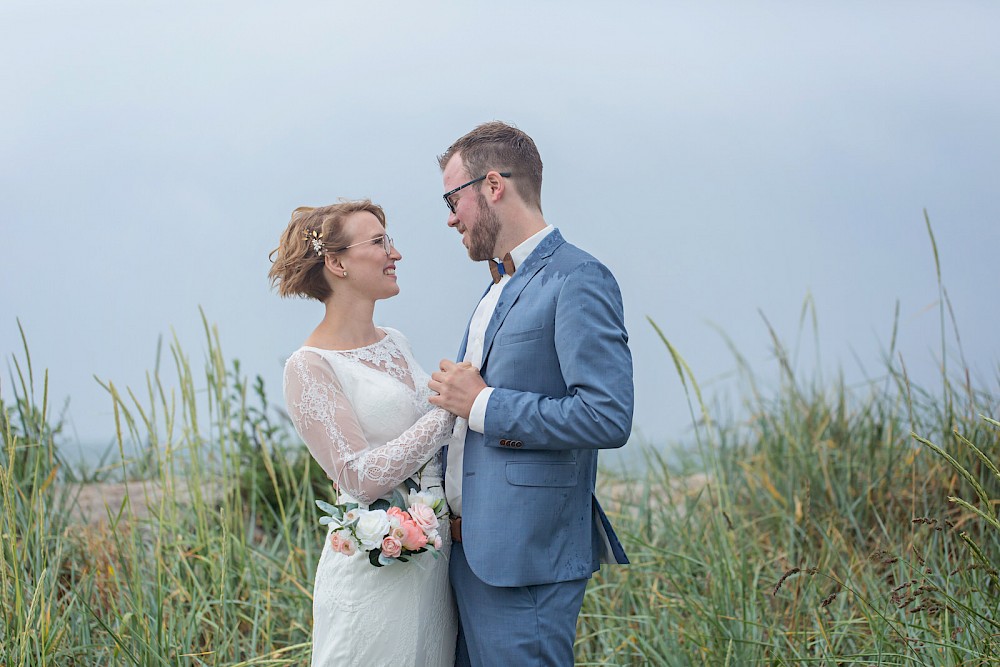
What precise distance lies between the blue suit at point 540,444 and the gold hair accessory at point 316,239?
1.90 ft

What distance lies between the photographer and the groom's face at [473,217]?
2639 millimetres

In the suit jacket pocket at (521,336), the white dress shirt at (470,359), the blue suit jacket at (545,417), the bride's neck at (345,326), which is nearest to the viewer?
the blue suit jacket at (545,417)

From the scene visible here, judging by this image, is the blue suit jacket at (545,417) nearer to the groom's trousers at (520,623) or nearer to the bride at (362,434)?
the groom's trousers at (520,623)

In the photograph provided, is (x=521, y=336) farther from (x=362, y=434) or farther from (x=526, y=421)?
(x=362, y=434)

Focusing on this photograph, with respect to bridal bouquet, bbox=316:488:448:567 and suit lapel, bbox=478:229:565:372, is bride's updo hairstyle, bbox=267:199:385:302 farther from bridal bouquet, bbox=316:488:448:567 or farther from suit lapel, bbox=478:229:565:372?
bridal bouquet, bbox=316:488:448:567

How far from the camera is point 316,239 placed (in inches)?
109

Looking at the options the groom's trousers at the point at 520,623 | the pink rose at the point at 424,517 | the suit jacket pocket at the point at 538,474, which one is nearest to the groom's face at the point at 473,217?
the suit jacket pocket at the point at 538,474

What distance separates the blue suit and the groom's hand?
66 millimetres

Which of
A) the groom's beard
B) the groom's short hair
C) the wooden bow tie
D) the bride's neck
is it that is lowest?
the bride's neck

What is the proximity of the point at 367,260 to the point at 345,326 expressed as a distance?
8.1 inches

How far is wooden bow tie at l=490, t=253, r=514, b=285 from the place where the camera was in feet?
8.70

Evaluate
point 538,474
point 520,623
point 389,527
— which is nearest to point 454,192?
point 538,474

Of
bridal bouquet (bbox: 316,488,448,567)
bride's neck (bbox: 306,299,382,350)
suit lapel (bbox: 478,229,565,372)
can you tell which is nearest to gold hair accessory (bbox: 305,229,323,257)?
bride's neck (bbox: 306,299,382,350)

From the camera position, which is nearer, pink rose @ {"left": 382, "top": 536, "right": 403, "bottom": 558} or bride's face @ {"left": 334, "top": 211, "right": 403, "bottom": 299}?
pink rose @ {"left": 382, "top": 536, "right": 403, "bottom": 558}
